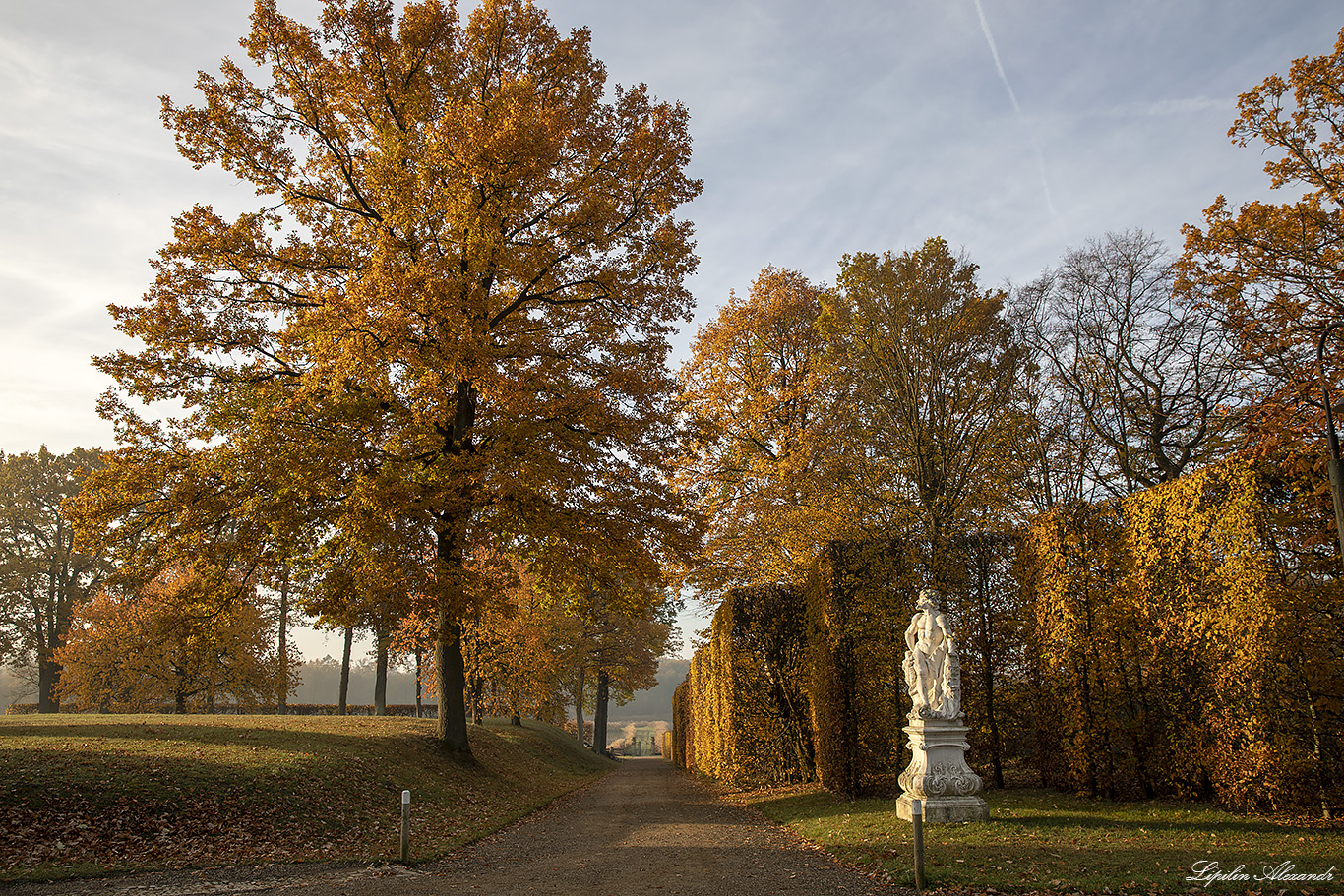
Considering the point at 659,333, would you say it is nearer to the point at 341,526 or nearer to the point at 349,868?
the point at 341,526

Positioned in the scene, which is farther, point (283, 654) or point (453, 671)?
point (283, 654)

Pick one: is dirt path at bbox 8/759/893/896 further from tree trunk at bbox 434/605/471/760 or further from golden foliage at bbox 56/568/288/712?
golden foliage at bbox 56/568/288/712

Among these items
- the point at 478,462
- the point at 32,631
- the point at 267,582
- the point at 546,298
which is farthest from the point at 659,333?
the point at 32,631

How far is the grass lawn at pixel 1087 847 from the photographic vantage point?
6.43m

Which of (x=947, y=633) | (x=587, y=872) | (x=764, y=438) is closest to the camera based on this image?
(x=587, y=872)

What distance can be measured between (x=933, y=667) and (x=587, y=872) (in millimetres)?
5684

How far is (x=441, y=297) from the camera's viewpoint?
11461 millimetres

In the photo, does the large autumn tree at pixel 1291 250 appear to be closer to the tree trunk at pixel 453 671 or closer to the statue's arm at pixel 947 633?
the statue's arm at pixel 947 633

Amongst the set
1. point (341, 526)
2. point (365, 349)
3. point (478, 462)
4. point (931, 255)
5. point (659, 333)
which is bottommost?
point (341, 526)

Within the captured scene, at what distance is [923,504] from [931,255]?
6087mm

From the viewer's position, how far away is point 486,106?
12.8 meters

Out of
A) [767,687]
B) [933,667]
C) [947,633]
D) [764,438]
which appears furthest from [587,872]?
[764,438]
